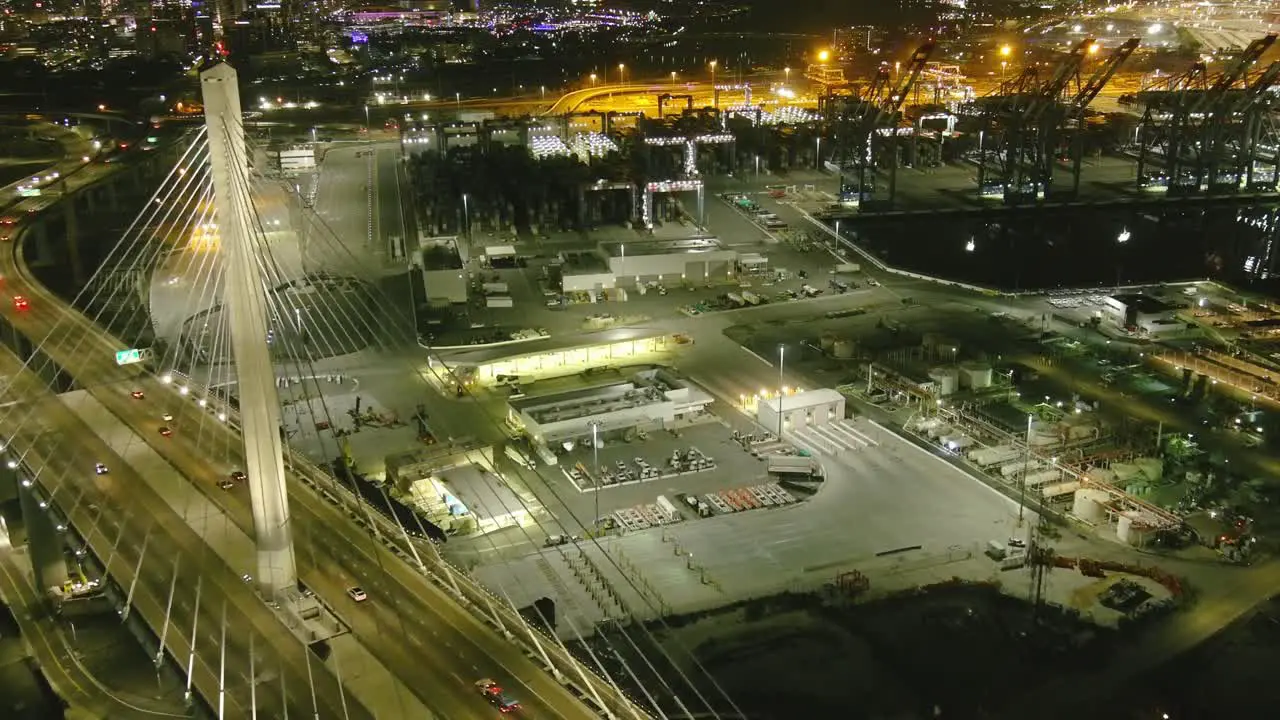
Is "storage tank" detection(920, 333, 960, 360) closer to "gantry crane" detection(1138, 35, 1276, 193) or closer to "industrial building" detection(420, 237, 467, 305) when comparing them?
"industrial building" detection(420, 237, 467, 305)

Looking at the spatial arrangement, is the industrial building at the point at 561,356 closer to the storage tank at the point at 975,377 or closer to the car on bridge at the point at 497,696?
the storage tank at the point at 975,377

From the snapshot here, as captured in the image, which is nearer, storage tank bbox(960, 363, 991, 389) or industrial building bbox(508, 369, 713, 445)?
industrial building bbox(508, 369, 713, 445)

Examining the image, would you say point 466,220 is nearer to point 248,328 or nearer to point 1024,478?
point 1024,478

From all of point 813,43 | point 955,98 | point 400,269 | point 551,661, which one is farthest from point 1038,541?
point 813,43

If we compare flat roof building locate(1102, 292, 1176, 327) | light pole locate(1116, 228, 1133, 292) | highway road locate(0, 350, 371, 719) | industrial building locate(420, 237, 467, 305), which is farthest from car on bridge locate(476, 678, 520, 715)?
light pole locate(1116, 228, 1133, 292)

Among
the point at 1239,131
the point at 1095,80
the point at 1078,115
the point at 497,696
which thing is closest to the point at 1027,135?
the point at 1078,115

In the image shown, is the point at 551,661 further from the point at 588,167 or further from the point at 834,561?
the point at 588,167
